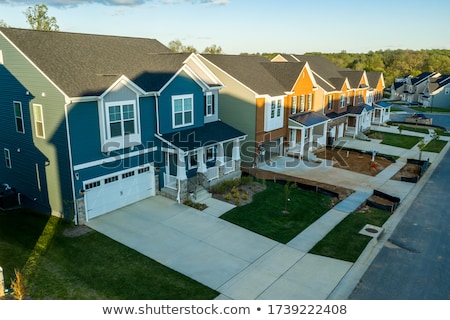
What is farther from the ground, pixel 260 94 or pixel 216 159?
pixel 260 94

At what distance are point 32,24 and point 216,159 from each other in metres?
32.9

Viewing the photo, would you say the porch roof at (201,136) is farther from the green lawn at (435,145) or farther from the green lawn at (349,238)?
the green lawn at (435,145)

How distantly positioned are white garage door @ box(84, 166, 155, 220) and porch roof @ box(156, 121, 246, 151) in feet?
7.08

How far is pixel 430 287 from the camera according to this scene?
Answer: 43.2 feet

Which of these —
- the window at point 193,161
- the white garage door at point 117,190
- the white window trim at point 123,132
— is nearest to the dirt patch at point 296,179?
the window at point 193,161

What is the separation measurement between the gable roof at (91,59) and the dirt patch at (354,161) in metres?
16.3

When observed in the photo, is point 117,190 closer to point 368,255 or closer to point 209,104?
point 209,104

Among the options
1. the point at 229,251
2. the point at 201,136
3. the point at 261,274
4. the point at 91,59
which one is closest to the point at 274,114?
the point at 201,136

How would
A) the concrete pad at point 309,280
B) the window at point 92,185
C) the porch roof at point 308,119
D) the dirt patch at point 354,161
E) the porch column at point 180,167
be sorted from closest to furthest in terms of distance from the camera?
the concrete pad at point 309,280 < the window at point 92,185 < the porch column at point 180,167 < the dirt patch at point 354,161 < the porch roof at point 308,119

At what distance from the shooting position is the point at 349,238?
55.3 feet

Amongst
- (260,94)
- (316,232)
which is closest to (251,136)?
(260,94)

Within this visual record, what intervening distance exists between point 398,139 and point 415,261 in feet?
96.5

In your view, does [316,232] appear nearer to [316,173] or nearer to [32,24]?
[316,173]

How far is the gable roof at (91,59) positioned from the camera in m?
17.0
